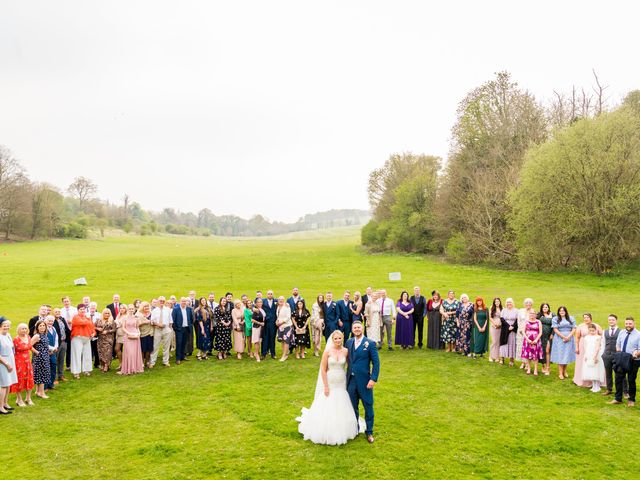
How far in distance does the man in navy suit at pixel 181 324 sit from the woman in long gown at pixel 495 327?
31.2ft

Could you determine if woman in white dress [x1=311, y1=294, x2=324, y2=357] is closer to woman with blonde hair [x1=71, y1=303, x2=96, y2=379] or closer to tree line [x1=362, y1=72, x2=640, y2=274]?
woman with blonde hair [x1=71, y1=303, x2=96, y2=379]

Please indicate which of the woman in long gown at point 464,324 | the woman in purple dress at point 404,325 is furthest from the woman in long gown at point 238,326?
the woman in long gown at point 464,324

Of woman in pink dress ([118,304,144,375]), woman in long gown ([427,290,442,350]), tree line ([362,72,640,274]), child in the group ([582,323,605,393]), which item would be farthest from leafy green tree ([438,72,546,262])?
woman in pink dress ([118,304,144,375])

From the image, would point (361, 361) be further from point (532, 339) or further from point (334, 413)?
point (532, 339)

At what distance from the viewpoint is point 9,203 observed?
6200cm

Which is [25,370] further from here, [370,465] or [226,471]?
[370,465]

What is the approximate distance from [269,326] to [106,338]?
4.89 m

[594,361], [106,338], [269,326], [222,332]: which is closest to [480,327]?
[594,361]

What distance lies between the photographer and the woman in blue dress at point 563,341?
12.3 meters

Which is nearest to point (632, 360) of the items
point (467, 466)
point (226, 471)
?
point (467, 466)

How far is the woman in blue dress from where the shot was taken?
486 inches

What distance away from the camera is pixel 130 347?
13180mm

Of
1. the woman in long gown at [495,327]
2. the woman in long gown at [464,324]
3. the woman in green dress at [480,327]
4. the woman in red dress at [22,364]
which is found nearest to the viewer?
the woman in red dress at [22,364]

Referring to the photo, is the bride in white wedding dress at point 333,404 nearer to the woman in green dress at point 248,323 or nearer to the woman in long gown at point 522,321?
the woman in green dress at point 248,323
